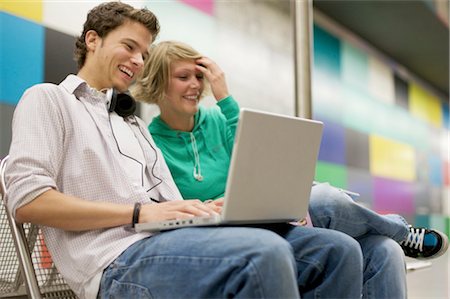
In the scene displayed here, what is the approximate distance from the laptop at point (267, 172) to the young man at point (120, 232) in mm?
50

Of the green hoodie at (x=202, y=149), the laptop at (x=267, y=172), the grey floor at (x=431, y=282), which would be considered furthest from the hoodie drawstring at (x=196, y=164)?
the grey floor at (x=431, y=282)

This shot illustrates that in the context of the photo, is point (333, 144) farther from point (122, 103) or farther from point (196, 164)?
point (122, 103)

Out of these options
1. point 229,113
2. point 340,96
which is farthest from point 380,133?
point 229,113

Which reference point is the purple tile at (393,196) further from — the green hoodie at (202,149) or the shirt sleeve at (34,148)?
the shirt sleeve at (34,148)

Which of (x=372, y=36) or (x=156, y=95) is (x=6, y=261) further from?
(x=372, y=36)

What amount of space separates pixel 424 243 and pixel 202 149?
0.85 meters

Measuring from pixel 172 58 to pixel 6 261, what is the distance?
37.7 inches

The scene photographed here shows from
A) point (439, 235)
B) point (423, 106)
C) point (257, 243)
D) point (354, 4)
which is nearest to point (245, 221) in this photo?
point (257, 243)

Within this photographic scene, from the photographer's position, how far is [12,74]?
183 centimetres

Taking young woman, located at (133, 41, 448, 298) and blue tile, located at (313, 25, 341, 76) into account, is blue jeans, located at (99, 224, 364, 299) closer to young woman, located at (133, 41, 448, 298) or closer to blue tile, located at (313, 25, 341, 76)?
young woman, located at (133, 41, 448, 298)

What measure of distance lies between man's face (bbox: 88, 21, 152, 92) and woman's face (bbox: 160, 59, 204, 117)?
15.4 inches

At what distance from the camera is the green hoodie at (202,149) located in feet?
6.24

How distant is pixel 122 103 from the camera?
1576mm

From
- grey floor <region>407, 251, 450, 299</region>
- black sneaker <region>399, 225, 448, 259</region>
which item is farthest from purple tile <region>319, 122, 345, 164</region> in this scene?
black sneaker <region>399, 225, 448, 259</region>
